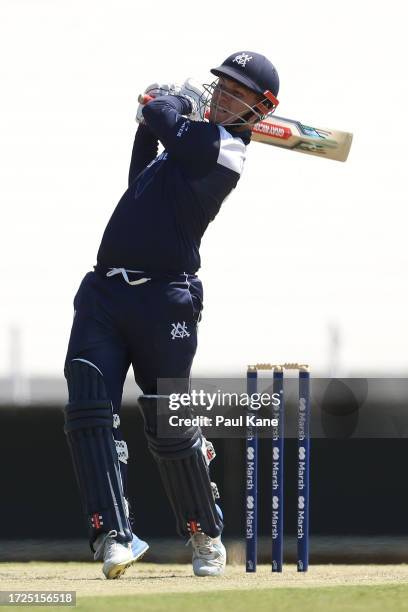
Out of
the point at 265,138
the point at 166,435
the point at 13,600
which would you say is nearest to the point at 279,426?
the point at 166,435

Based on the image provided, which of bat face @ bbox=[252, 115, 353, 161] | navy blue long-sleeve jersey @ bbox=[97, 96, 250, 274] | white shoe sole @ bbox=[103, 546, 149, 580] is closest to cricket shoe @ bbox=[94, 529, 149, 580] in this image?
white shoe sole @ bbox=[103, 546, 149, 580]

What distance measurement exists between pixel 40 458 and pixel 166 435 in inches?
83.8

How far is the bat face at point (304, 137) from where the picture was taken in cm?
523

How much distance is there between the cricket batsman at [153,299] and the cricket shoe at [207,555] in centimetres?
15

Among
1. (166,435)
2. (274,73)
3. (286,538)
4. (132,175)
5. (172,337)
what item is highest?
(274,73)

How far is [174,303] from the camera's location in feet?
15.9

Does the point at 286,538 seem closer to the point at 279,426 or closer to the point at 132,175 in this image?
→ the point at 279,426

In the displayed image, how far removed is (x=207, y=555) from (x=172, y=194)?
53.7 inches

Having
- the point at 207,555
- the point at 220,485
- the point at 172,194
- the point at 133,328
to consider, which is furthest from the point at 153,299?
the point at 220,485

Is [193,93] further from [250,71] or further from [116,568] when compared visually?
[116,568]

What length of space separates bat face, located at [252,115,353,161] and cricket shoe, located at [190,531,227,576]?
1.55m

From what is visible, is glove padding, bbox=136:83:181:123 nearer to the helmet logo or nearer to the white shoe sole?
the helmet logo

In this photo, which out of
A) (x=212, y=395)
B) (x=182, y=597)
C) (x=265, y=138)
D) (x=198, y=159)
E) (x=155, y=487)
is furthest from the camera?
(x=155, y=487)

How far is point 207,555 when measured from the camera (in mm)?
5035
